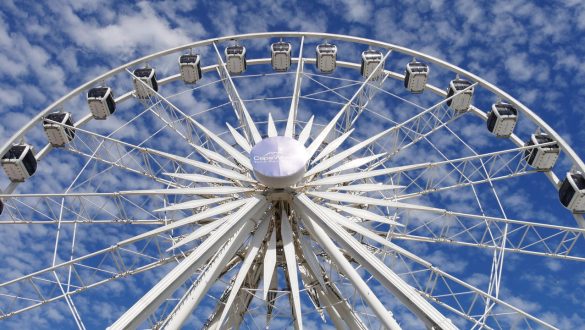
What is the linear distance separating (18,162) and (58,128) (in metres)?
1.89

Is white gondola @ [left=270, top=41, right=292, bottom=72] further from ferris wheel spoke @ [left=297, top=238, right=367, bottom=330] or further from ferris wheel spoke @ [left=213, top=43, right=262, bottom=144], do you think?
ferris wheel spoke @ [left=297, top=238, right=367, bottom=330]

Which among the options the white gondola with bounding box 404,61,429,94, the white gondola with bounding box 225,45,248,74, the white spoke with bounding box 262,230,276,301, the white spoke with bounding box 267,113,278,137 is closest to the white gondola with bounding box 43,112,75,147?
the white gondola with bounding box 225,45,248,74

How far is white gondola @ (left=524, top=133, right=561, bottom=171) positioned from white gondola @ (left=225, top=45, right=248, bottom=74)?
11.8 metres

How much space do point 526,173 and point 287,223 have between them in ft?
29.9

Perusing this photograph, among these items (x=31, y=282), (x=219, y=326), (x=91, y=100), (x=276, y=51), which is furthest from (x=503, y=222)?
(x=91, y=100)

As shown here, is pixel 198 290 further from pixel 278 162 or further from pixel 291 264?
pixel 278 162

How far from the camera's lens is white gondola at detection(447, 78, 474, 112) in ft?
68.4

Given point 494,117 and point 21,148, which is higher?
point 494,117

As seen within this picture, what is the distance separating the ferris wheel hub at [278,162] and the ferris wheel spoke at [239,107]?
1.51 m

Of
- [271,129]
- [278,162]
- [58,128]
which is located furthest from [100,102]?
[278,162]

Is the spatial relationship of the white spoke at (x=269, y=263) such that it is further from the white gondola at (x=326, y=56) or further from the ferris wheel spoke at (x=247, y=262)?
the white gondola at (x=326, y=56)

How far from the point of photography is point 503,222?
657 inches

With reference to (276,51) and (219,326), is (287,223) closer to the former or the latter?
(219,326)

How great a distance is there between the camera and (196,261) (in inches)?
525
